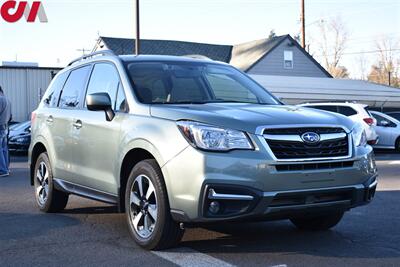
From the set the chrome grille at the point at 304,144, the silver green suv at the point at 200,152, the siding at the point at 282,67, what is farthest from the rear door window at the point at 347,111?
the siding at the point at 282,67

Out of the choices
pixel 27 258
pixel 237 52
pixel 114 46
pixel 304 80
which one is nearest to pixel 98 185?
pixel 27 258

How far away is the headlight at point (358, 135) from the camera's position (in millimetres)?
5199

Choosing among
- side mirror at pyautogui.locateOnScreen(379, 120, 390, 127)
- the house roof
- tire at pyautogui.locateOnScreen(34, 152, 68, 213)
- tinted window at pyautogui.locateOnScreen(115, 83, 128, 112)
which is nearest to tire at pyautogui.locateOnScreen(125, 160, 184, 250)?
tinted window at pyautogui.locateOnScreen(115, 83, 128, 112)

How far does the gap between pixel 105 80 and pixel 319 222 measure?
2.76 m

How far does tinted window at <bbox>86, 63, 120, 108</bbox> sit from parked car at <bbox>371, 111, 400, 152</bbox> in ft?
45.7

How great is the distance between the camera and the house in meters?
35.6

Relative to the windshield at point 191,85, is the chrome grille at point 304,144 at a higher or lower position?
lower

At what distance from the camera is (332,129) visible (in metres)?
5.01

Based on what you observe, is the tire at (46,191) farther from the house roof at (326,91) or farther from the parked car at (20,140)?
the house roof at (326,91)

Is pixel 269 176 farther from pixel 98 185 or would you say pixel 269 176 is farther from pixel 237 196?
pixel 98 185

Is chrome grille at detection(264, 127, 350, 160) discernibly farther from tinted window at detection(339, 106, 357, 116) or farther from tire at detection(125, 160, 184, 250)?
tinted window at detection(339, 106, 357, 116)

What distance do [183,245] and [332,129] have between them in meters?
1.74

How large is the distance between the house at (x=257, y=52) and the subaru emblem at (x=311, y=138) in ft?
97.6

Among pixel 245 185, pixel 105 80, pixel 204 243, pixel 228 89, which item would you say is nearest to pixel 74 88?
pixel 105 80
